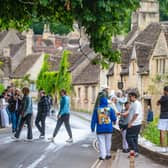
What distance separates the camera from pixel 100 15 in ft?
53.7

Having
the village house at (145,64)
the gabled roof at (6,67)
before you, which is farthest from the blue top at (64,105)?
the gabled roof at (6,67)

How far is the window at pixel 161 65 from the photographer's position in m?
51.8

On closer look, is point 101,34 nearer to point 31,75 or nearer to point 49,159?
point 49,159

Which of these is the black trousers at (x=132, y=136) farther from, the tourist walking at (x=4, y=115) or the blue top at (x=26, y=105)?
the tourist walking at (x=4, y=115)

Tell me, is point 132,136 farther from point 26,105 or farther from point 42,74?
point 42,74

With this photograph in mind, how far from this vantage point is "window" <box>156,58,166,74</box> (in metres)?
51.8

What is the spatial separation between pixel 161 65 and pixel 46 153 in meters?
32.3

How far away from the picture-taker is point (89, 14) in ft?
53.0

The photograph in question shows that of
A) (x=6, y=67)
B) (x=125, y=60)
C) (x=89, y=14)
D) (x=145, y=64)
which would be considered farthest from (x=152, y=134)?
(x=6, y=67)

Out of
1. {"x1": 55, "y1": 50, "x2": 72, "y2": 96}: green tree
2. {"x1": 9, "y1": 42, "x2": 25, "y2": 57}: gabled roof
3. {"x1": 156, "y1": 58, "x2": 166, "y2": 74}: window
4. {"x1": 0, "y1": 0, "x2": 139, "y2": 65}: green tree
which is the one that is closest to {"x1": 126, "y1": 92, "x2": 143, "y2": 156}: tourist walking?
{"x1": 0, "y1": 0, "x2": 139, "y2": 65}: green tree

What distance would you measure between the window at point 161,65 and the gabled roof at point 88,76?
19.9m

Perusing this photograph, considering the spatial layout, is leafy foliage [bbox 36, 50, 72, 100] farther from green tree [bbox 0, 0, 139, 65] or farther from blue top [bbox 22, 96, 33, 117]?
green tree [bbox 0, 0, 139, 65]

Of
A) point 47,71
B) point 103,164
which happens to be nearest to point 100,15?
point 103,164

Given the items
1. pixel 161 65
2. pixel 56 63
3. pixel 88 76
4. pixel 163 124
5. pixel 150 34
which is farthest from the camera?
pixel 56 63
